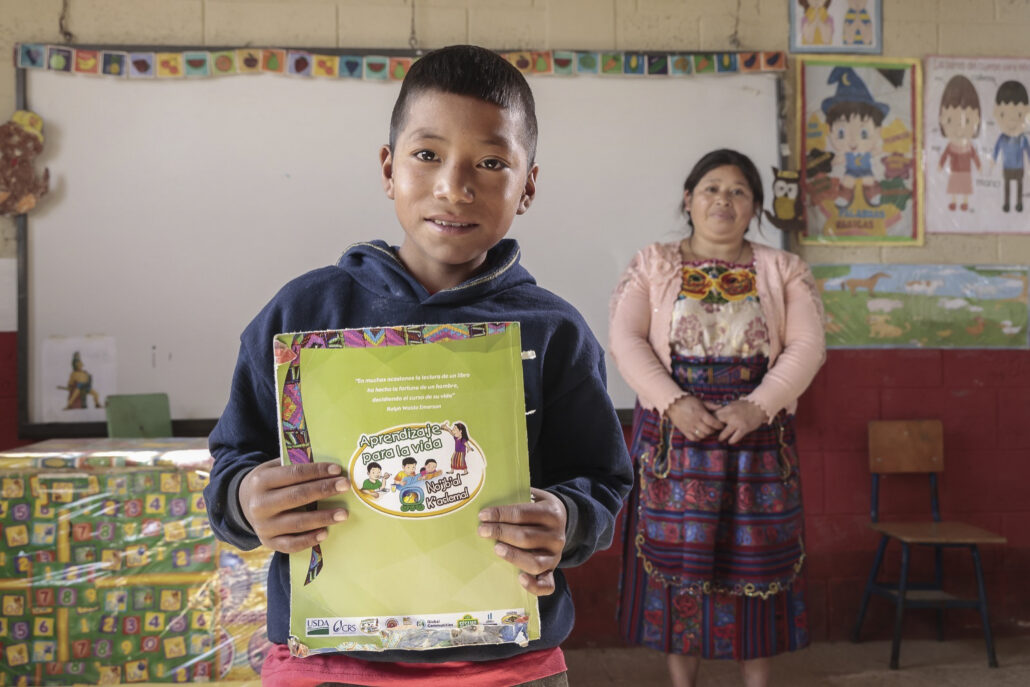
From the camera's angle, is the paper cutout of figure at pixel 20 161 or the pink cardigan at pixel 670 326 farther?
the paper cutout of figure at pixel 20 161

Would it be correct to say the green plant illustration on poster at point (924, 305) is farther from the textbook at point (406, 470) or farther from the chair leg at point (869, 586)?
the textbook at point (406, 470)

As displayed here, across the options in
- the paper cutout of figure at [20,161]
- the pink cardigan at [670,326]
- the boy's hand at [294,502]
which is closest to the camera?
the boy's hand at [294,502]

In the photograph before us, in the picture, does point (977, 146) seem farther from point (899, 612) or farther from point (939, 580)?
point (899, 612)

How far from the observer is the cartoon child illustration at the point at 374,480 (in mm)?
697

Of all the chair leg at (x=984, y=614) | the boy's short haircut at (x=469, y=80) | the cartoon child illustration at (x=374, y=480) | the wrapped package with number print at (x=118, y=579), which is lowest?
the chair leg at (x=984, y=614)

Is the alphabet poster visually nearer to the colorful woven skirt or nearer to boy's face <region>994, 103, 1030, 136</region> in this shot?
boy's face <region>994, 103, 1030, 136</region>

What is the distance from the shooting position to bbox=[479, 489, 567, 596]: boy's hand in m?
0.70

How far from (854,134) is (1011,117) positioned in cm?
65

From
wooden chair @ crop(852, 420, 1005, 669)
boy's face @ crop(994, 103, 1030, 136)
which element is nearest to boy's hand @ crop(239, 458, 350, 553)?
wooden chair @ crop(852, 420, 1005, 669)

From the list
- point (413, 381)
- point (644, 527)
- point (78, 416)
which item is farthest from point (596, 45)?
point (413, 381)

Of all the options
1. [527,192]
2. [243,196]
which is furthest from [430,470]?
[243,196]

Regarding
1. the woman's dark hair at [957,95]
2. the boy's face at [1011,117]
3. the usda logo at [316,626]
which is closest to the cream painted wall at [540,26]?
the woman's dark hair at [957,95]

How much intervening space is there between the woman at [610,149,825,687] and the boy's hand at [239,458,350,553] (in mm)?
1642

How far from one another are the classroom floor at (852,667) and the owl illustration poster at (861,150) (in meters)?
1.54
